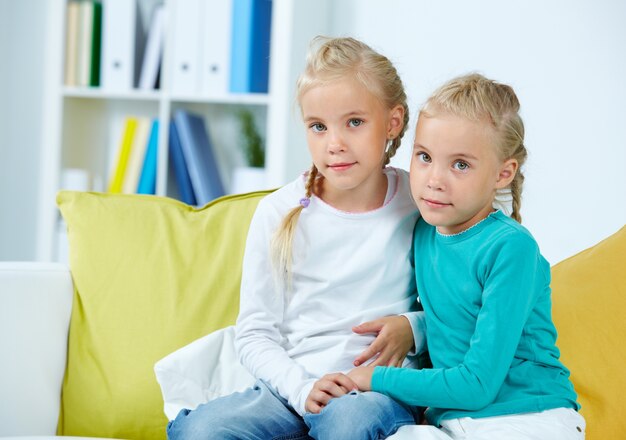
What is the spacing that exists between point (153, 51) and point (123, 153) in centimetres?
38

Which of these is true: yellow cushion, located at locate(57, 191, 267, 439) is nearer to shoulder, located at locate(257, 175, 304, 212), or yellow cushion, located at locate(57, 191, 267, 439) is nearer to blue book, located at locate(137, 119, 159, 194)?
shoulder, located at locate(257, 175, 304, 212)

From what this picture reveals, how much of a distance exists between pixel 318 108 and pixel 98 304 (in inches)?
25.9

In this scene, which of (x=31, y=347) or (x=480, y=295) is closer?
(x=480, y=295)

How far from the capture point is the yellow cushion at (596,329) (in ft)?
4.90

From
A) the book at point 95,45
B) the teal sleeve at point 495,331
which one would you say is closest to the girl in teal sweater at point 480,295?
the teal sleeve at point 495,331

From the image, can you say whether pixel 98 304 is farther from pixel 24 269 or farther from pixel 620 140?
pixel 620 140

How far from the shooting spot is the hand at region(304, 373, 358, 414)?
50.4 inches

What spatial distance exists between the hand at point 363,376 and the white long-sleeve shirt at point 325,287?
62 mm

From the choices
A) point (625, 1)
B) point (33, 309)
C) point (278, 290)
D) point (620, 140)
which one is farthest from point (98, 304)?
point (625, 1)

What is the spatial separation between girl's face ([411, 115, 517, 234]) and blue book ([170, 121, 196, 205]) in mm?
1713

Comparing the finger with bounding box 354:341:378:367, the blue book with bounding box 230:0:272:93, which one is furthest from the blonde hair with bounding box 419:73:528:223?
the blue book with bounding box 230:0:272:93

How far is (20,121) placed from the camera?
339cm

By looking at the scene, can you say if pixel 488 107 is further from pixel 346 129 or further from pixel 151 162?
pixel 151 162

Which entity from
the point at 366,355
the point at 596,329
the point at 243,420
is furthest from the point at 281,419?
the point at 596,329
